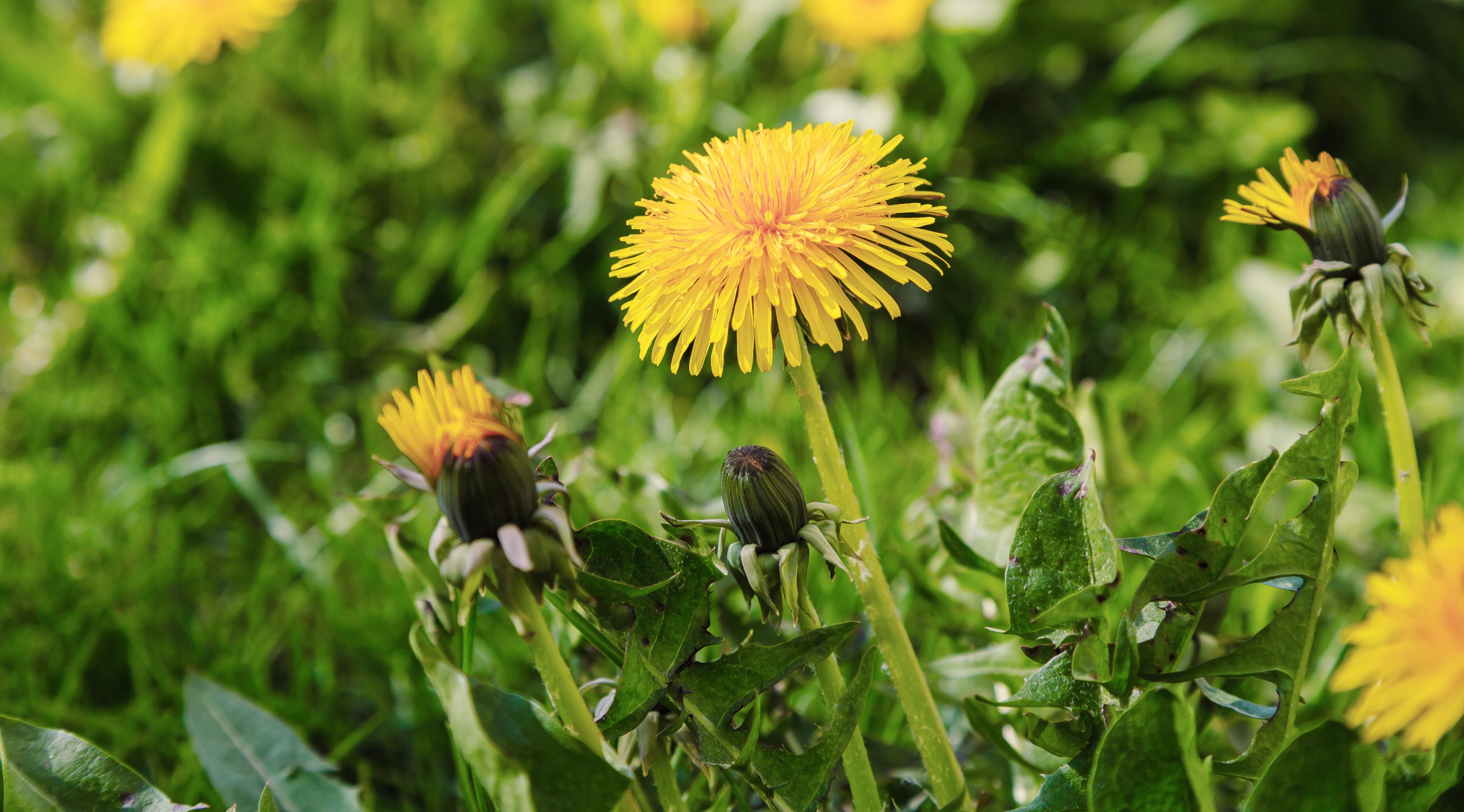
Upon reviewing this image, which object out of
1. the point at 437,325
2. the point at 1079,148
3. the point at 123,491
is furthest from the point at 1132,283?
the point at 123,491

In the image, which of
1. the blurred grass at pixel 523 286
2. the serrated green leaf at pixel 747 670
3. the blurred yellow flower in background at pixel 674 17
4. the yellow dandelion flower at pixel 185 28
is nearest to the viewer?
the serrated green leaf at pixel 747 670

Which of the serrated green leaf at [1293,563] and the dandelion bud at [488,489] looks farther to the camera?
the serrated green leaf at [1293,563]

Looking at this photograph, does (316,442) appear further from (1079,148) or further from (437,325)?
(1079,148)

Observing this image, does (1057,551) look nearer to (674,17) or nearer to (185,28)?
(674,17)

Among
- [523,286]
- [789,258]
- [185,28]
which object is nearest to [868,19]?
[523,286]

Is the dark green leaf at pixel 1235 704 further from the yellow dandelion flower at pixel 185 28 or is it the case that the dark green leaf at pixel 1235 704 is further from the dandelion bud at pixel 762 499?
the yellow dandelion flower at pixel 185 28

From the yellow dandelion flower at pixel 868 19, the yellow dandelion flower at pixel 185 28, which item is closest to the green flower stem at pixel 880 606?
the yellow dandelion flower at pixel 868 19
